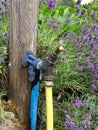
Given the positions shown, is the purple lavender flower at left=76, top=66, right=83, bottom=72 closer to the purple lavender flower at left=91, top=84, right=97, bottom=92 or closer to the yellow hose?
the purple lavender flower at left=91, top=84, right=97, bottom=92

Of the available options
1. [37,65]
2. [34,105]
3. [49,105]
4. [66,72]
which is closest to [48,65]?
[37,65]

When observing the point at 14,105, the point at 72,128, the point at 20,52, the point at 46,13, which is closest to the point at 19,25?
the point at 20,52

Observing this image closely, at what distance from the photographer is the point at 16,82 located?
115 inches

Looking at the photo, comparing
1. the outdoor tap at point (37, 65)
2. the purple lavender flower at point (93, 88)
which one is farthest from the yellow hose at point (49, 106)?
the purple lavender flower at point (93, 88)

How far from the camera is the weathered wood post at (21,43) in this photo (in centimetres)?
274

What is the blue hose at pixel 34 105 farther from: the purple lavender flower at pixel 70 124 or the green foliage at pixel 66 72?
the purple lavender flower at pixel 70 124

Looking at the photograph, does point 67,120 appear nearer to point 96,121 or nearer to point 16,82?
point 96,121

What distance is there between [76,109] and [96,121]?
0.19 meters

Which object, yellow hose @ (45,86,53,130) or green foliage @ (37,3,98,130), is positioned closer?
yellow hose @ (45,86,53,130)

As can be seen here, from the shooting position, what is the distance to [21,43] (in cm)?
281

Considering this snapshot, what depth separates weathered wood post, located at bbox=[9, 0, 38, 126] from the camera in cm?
274

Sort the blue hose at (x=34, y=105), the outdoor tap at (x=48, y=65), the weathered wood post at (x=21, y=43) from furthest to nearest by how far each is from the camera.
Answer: the blue hose at (x=34, y=105)
the weathered wood post at (x=21, y=43)
the outdoor tap at (x=48, y=65)

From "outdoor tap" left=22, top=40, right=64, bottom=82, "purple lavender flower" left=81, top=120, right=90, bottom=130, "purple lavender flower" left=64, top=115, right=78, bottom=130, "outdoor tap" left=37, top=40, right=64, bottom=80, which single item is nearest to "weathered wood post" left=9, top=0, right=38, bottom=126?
"outdoor tap" left=22, top=40, right=64, bottom=82

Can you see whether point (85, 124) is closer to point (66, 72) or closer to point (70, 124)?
point (70, 124)
